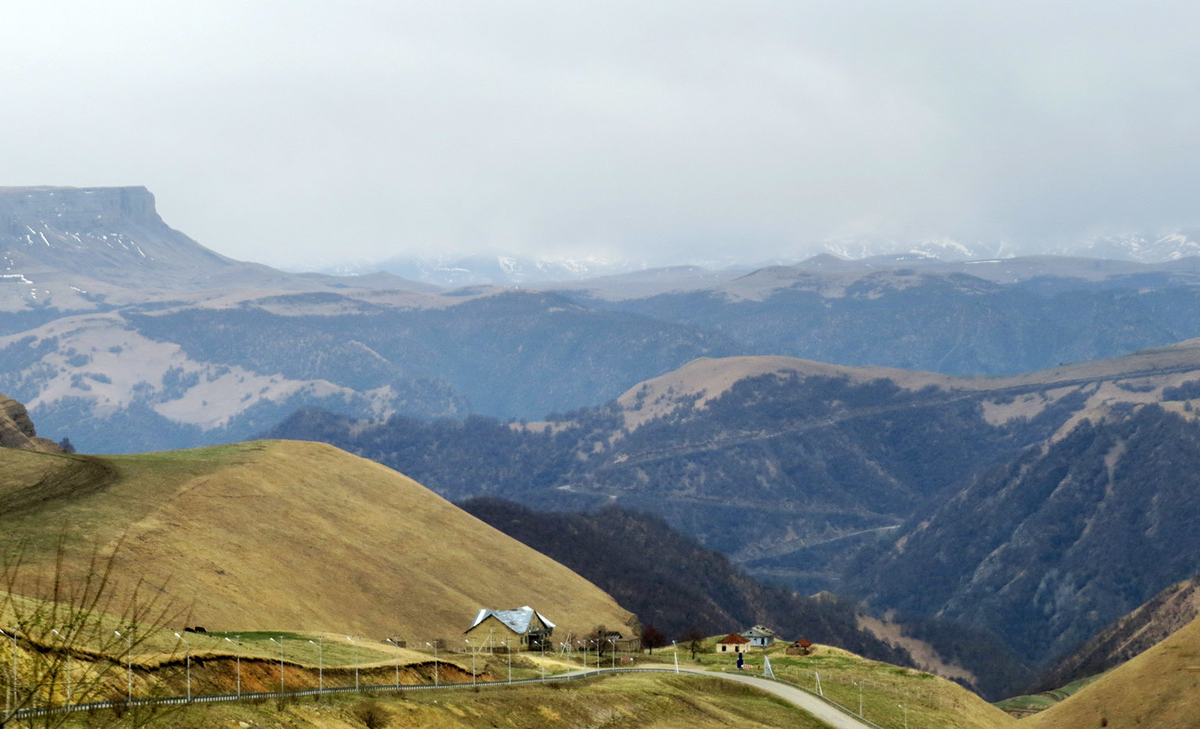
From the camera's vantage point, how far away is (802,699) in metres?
121

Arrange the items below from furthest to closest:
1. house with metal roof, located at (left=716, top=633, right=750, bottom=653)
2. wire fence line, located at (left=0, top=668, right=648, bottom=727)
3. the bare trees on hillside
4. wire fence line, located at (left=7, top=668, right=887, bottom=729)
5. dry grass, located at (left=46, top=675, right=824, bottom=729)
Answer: house with metal roof, located at (left=716, top=633, right=750, bottom=653) → dry grass, located at (left=46, top=675, right=824, bottom=729) → wire fence line, located at (left=0, top=668, right=648, bottom=727) → wire fence line, located at (left=7, top=668, right=887, bottom=729) → the bare trees on hillside

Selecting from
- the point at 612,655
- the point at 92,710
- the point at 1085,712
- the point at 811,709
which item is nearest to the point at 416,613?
the point at 612,655

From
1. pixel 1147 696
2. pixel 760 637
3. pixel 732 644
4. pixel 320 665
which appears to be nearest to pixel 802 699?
pixel 320 665

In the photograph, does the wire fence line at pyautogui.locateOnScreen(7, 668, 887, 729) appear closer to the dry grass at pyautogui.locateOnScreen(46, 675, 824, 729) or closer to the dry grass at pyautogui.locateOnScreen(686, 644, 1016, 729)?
the dry grass at pyautogui.locateOnScreen(46, 675, 824, 729)

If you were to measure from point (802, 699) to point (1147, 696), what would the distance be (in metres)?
68.5

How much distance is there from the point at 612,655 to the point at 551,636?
744 inches

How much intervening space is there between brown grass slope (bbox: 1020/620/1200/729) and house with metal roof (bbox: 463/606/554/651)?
209 ft

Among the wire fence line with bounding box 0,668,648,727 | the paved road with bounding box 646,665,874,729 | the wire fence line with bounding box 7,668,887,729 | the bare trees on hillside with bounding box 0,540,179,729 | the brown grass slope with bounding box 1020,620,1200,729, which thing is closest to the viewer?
the bare trees on hillside with bounding box 0,540,179,729

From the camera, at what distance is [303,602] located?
484 feet

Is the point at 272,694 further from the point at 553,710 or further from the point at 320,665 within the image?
the point at 553,710

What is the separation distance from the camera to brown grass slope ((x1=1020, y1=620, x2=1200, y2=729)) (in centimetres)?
16062

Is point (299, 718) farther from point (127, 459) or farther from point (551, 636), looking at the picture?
point (127, 459)

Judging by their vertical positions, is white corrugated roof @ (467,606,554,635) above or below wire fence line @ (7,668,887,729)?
below

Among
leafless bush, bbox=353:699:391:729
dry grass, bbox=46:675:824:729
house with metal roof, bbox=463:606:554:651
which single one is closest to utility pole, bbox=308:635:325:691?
dry grass, bbox=46:675:824:729
